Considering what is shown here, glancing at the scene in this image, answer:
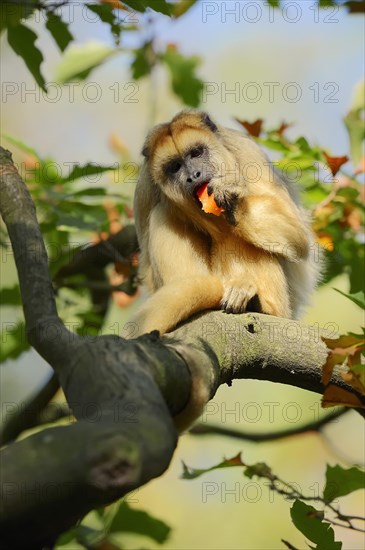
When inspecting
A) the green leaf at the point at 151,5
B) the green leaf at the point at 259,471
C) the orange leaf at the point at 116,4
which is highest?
the green leaf at the point at 151,5

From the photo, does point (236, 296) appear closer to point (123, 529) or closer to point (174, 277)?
point (174, 277)

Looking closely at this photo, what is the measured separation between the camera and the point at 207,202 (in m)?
4.71

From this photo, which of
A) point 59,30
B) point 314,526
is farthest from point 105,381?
point 59,30

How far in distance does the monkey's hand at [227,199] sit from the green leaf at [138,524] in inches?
68.2

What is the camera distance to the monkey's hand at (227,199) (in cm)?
469

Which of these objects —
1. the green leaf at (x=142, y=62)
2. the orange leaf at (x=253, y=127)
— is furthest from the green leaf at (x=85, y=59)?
the orange leaf at (x=253, y=127)

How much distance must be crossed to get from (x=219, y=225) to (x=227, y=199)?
16 cm

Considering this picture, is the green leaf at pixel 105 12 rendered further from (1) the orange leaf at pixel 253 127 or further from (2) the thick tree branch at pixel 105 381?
(1) the orange leaf at pixel 253 127

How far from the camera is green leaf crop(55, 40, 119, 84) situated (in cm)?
557

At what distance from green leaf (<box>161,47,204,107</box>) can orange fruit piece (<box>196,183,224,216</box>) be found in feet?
4.27

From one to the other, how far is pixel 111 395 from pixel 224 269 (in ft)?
8.78

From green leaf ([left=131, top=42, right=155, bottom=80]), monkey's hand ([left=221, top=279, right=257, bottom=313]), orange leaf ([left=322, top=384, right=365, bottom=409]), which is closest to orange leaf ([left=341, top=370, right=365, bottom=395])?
orange leaf ([left=322, top=384, right=365, bottom=409])

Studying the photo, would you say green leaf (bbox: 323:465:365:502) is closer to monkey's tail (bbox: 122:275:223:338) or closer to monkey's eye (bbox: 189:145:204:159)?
monkey's tail (bbox: 122:275:223:338)

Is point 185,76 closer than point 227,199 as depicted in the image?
No
